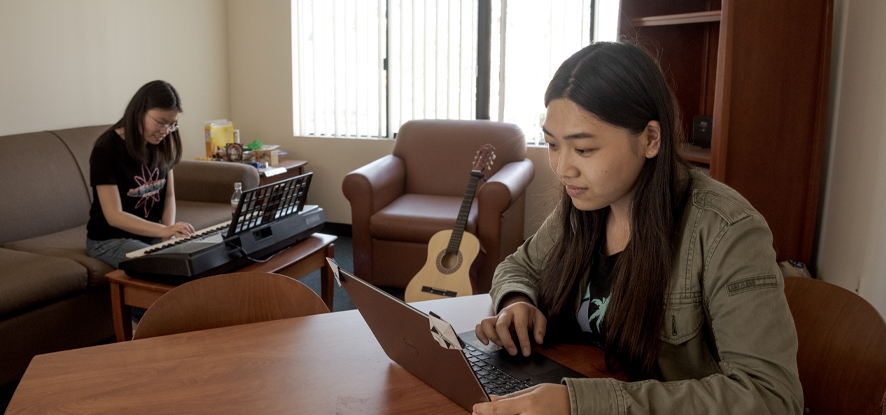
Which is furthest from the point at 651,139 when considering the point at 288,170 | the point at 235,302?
the point at 288,170

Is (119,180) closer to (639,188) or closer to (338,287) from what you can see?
(338,287)

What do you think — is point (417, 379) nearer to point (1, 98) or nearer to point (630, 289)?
point (630, 289)

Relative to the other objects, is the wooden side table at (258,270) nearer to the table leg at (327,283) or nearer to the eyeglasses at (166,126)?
the table leg at (327,283)

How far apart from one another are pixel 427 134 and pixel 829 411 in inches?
123

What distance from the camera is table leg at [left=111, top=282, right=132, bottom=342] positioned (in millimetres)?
2234

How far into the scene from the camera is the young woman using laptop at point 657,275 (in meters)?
0.88

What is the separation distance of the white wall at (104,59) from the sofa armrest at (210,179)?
0.59 meters

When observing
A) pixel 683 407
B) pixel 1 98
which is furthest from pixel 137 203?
pixel 683 407

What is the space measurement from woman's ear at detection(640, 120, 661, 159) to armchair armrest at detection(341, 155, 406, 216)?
7.98ft

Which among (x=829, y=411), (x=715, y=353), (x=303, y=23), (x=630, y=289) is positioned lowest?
(x=829, y=411)

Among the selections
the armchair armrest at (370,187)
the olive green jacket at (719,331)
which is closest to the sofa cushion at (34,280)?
the armchair armrest at (370,187)

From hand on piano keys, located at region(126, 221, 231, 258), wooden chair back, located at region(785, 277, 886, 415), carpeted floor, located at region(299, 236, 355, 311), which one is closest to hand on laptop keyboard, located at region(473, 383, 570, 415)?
wooden chair back, located at region(785, 277, 886, 415)

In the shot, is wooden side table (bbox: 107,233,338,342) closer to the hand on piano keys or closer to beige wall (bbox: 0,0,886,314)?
the hand on piano keys

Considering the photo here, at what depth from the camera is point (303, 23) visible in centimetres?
460
